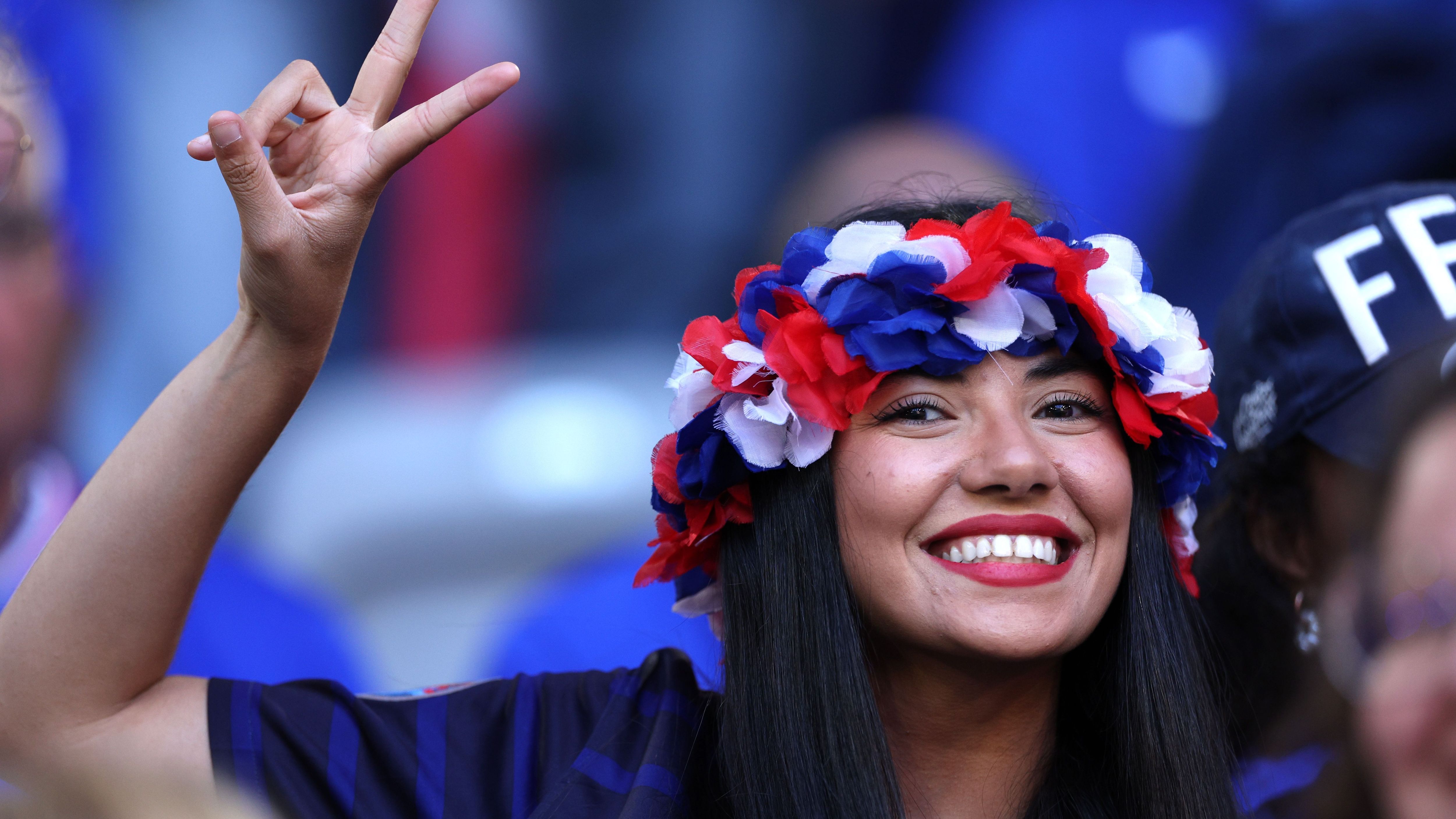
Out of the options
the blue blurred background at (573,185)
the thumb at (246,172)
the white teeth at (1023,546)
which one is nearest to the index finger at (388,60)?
the thumb at (246,172)

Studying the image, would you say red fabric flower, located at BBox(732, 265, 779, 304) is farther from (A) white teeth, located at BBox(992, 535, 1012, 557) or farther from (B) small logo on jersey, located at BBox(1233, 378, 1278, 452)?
(B) small logo on jersey, located at BBox(1233, 378, 1278, 452)

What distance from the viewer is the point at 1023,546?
6.58ft

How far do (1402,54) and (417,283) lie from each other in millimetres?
3321

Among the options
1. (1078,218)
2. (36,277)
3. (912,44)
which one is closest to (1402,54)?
(1078,218)

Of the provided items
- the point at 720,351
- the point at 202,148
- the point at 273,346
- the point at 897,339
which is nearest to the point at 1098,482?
the point at 897,339

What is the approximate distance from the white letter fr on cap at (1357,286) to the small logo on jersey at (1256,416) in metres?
0.21

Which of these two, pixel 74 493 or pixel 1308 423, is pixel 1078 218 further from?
pixel 74 493

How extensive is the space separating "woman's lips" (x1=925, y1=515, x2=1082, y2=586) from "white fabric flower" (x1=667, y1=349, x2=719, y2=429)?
43 cm

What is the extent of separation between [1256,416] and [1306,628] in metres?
0.45

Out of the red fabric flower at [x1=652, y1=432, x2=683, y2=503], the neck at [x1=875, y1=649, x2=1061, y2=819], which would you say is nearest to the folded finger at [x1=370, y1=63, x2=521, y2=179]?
the red fabric flower at [x1=652, y1=432, x2=683, y2=503]

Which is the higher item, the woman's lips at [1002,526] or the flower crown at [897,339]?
the flower crown at [897,339]

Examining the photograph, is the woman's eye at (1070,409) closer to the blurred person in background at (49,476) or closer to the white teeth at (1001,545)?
the white teeth at (1001,545)

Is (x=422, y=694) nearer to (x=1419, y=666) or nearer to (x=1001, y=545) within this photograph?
(x=1001, y=545)

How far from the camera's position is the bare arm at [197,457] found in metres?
1.99
